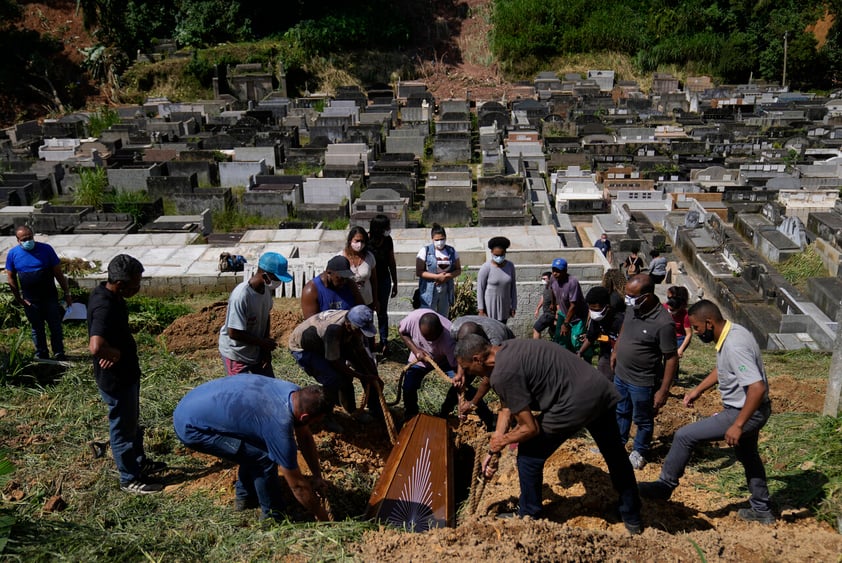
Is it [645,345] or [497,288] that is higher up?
[645,345]

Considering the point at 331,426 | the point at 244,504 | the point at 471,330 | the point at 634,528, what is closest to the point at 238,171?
the point at 331,426

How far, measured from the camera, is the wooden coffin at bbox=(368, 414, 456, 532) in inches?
194

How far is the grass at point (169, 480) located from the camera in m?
4.37

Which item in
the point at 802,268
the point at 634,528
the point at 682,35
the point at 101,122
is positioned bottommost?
the point at 802,268

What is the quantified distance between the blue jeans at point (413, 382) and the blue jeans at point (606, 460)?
1.39 metres

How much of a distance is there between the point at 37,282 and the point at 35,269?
0.16m

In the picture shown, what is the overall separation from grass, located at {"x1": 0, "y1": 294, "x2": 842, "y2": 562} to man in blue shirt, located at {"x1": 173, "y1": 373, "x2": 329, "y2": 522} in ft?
0.96

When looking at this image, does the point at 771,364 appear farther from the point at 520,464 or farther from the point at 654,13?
the point at 654,13

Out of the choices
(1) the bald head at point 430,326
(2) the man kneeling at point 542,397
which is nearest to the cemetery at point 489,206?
(2) the man kneeling at point 542,397

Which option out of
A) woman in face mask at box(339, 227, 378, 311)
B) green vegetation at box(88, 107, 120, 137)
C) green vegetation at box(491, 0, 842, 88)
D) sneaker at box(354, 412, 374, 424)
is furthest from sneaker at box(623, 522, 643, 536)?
green vegetation at box(491, 0, 842, 88)

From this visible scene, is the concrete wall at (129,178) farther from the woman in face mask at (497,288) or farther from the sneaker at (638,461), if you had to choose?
the sneaker at (638,461)

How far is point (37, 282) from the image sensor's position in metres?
7.47

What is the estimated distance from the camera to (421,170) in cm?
2377

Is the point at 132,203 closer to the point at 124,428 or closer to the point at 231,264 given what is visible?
the point at 231,264
